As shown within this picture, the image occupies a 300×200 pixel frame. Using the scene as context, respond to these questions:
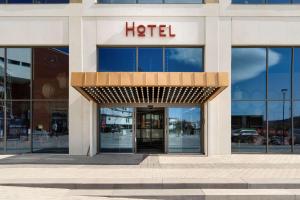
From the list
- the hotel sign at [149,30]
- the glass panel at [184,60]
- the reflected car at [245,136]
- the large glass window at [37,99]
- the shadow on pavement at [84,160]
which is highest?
the hotel sign at [149,30]

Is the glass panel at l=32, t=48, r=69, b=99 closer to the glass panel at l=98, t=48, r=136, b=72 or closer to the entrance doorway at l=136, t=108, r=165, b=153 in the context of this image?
the glass panel at l=98, t=48, r=136, b=72

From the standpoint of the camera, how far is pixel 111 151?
19766mm

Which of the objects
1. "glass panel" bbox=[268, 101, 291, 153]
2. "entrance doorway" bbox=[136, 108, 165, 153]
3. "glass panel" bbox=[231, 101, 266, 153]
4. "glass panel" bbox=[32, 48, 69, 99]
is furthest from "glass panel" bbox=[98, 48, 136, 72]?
"glass panel" bbox=[268, 101, 291, 153]

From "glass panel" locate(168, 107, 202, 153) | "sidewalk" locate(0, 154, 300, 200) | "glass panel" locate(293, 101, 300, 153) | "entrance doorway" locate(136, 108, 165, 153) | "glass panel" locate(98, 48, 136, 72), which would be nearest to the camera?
"sidewalk" locate(0, 154, 300, 200)

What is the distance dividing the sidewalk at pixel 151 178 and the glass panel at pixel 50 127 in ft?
9.51

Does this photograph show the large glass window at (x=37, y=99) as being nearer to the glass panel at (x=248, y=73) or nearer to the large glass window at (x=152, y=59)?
the large glass window at (x=152, y=59)

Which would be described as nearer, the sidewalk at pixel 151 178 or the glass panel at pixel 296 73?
the sidewalk at pixel 151 178

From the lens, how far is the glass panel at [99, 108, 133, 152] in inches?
778

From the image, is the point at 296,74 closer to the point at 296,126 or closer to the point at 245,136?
the point at 296,126

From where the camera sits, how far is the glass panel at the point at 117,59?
64.0 feet

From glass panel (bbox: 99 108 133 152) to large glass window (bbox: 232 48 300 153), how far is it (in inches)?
195

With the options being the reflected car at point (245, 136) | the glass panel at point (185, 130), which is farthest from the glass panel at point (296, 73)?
the glass panel at point (185, 130)

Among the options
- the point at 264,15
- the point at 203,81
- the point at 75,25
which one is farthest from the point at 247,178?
the point at 75,25

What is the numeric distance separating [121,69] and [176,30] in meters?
3.14
